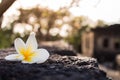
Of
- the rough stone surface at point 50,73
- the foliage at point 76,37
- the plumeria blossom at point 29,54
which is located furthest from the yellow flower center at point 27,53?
the foliage at point 76,37

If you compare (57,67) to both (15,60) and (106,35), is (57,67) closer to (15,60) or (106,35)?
(15,60)

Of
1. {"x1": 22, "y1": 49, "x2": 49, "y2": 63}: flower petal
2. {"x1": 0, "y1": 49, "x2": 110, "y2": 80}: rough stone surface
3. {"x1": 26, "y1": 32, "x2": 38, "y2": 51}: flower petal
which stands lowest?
{"x1": 0, "y1": 49, "x2": 110, "y2": 80}: rough stone surface

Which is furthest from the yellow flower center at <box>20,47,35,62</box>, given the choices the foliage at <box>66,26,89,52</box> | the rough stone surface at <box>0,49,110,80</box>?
the foliage at <box>66,26,89,52</box>

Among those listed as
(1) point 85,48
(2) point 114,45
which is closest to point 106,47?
(2) point 114,45

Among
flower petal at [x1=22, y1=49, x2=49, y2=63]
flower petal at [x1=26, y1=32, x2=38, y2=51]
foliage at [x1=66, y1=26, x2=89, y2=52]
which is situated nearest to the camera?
flower petal at [x1=22, y1=49, x2=49, y2=63]

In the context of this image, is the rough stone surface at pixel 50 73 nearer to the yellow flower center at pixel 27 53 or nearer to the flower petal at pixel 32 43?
the yellow flower center at pixel 27 53

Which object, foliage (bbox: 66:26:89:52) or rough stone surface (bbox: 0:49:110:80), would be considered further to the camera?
foliage (bbox: 66:26:89:52)

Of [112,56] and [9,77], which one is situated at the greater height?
[9,77]

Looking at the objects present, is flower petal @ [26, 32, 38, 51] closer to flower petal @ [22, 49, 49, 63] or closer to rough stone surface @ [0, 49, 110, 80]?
flower petal @ [22, 49, 49, 63]

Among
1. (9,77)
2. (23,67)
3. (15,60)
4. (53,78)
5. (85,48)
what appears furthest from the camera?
(85,48)
